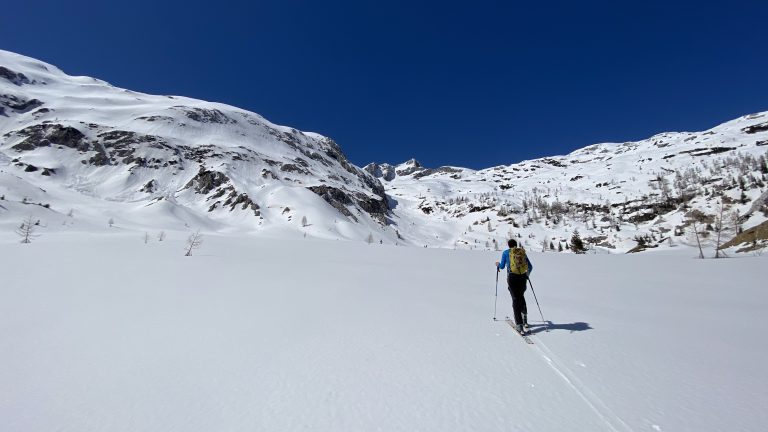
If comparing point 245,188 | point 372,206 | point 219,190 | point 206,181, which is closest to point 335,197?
point 372,206

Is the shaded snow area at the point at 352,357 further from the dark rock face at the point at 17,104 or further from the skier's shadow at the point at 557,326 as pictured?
the dark rock face at the point at 17,104

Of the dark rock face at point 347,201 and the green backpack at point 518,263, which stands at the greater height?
the dark rock face at point 347,201

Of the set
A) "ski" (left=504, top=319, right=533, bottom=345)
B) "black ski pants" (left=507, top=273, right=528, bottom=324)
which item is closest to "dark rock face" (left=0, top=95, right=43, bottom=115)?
"black ski pants" (left=507, top=273, right=528, bottom=324)

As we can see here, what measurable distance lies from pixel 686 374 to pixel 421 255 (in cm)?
1418

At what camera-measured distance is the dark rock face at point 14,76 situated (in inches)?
3720

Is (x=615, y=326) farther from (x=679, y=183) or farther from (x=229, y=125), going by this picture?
(x=679, y=183)

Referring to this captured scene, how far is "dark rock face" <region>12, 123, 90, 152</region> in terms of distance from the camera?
6372 centimetres

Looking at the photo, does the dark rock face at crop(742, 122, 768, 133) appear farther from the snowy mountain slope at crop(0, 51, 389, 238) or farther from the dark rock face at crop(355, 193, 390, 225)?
the dark rock face at crop(355, 193, 390, 225)

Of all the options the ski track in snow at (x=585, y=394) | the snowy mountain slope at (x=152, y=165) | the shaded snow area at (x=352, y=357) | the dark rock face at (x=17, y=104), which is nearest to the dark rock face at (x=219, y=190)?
the snowy mountain slope at (x=152, y=165)

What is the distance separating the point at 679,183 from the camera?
11075cm

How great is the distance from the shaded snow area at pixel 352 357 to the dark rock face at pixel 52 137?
76394 millimetres

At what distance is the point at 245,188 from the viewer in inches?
2525

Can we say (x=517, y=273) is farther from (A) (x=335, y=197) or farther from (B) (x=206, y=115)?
(B) (x=206, y=115)

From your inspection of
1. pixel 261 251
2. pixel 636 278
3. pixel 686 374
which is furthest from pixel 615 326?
pixel 261 251
